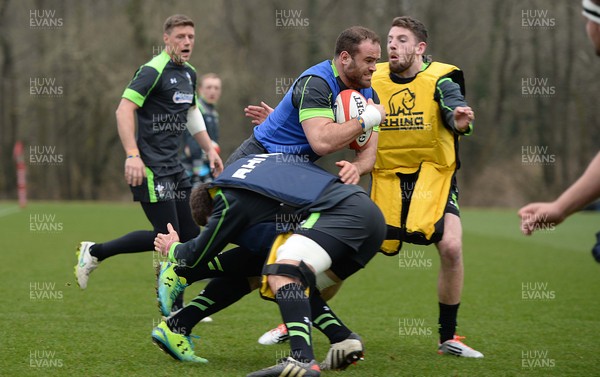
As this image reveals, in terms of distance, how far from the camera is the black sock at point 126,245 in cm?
677

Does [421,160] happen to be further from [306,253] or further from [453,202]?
[306,253]

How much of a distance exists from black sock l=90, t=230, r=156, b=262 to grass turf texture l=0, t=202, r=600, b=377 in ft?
1.81

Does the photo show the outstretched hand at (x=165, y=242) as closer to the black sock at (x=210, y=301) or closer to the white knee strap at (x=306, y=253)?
the black sock at (x=210, y=301)

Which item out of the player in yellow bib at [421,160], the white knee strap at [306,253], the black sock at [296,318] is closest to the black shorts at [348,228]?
the white knee strap at [306,253]

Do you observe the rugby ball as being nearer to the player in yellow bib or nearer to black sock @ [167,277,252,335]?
the player in yellow bib

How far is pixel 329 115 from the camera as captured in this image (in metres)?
4.86

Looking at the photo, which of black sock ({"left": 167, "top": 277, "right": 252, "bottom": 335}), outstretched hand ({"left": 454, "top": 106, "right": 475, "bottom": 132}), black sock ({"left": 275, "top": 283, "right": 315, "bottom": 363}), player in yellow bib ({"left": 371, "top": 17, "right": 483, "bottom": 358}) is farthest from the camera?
player in yellow bib ({"left": 371, "top": 17, "right": 483, "bottom": 358})

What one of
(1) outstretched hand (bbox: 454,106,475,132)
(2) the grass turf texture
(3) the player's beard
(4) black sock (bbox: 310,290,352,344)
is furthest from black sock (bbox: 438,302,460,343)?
(3) the player's beard

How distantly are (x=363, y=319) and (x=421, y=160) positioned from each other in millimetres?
1829

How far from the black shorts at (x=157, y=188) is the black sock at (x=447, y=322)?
2.40 meters

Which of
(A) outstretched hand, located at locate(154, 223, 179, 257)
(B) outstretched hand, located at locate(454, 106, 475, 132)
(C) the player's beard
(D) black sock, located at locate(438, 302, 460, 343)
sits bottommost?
(D) black sock, located at locate(438, 302, 460, 343)

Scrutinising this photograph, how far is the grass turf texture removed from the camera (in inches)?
208

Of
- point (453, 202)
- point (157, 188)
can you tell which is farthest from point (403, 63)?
point (157, 188)

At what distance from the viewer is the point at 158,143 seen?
697 cm
